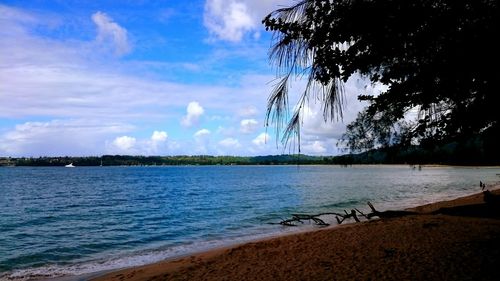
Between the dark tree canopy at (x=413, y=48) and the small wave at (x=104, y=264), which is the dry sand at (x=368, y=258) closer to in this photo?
the small wave at (x=104, y=264)

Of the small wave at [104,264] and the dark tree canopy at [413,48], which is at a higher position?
the dark tree canopy at [413,48]

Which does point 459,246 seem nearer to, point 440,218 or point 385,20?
point 440,218

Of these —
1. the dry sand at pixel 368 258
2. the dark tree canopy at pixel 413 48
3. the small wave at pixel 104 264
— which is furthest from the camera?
the small wave at pixel 104 264

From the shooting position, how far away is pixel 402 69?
417 centimetres

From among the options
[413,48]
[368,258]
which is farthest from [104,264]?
[413,48]

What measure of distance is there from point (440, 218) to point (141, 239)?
588 inches

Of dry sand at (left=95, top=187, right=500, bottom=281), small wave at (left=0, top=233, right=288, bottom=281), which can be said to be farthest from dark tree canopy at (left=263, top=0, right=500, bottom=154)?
small wave at (left=0, top=233, right=288, bottom=281)

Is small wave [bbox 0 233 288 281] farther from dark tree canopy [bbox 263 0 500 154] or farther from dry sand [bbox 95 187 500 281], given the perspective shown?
dark tree canopy [bbox 263 0 500 154]

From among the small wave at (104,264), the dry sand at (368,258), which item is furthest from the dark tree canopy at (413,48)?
the small wave at (104,264)

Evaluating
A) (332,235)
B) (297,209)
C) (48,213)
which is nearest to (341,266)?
(332,235)

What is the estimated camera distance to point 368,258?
416 inches

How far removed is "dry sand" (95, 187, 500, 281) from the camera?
874 centimetres

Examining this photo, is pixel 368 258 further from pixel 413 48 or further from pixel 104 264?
pixel 104 264

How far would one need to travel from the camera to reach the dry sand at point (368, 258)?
28.7 ft
